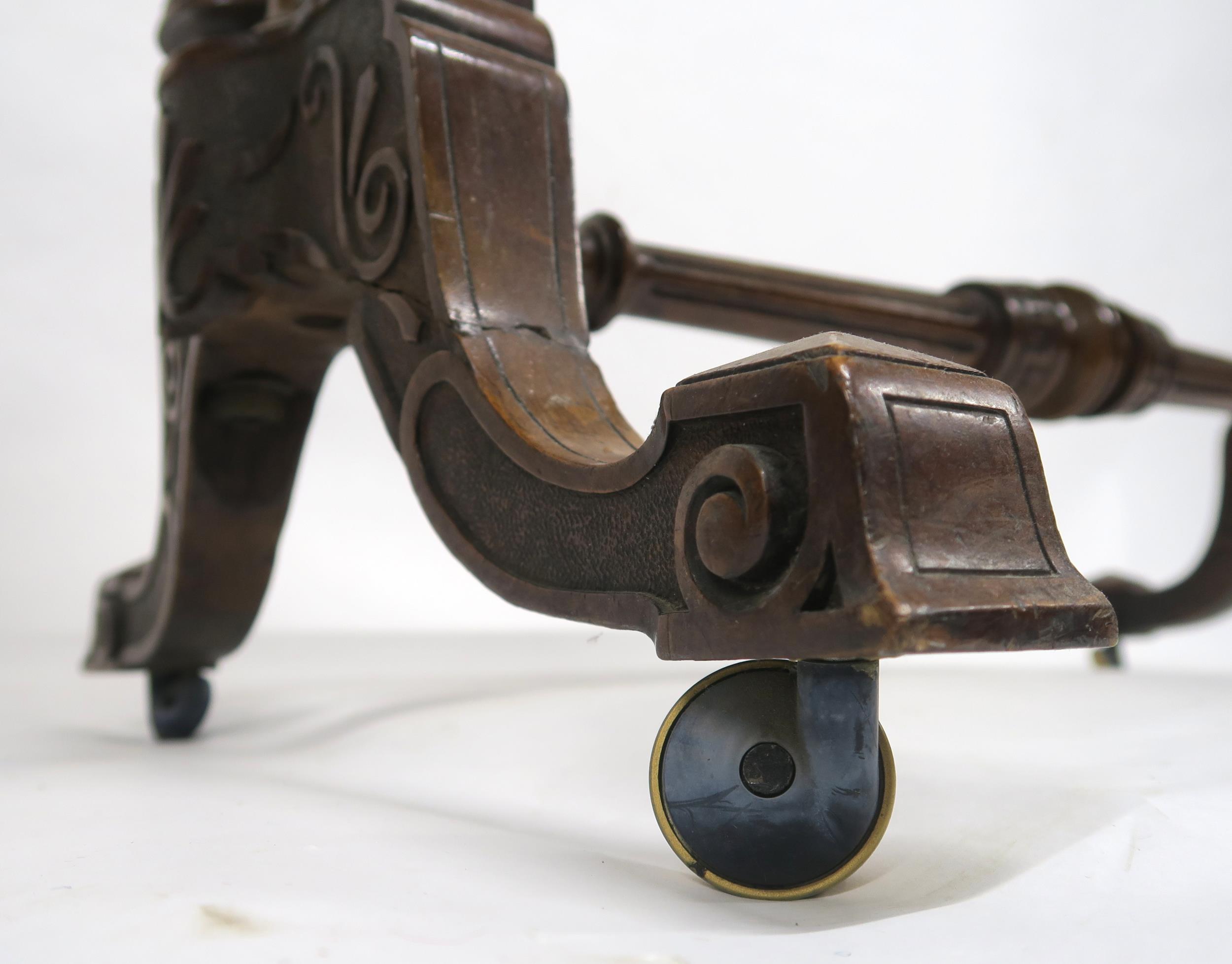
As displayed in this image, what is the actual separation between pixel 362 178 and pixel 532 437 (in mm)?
210

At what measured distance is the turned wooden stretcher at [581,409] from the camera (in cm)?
42

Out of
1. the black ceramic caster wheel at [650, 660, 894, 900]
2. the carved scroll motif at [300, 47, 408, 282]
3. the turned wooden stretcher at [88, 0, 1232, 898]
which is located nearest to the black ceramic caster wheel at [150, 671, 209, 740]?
the turned wooden stretcher at [88, 0, 1232, 898]

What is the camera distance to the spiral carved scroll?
0.42m

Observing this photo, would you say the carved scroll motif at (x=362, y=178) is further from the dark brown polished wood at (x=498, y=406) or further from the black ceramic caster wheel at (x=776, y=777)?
the black ceramic caster wheel at (x=776, y=777)

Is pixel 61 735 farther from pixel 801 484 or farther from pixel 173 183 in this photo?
pixel 801 484

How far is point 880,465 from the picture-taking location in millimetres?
410

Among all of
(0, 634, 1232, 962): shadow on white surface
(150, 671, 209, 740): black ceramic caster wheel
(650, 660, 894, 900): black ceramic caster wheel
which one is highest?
(650, 660, 894, 900): black ceramic caster wheel

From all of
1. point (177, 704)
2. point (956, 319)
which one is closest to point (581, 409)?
point (177, 704)

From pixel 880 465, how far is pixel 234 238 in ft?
1.74

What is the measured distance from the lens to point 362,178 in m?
0.69

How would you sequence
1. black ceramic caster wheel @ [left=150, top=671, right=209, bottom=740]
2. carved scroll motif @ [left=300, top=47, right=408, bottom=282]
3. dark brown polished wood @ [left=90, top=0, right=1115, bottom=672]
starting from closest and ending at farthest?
dark brown polished wood @ [left=90, top=0, right=1115, bottom=672]
carved scroll motif @ [left=300, top=47, right=408, bottom=282]
black ceramic caster wheel @ [left=150, top=671, right=209, bottom=740]

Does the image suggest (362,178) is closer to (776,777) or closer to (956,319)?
(776,777)

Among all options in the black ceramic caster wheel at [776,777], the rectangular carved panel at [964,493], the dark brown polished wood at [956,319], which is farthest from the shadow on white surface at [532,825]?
the dark brown polished wood at [956,319]

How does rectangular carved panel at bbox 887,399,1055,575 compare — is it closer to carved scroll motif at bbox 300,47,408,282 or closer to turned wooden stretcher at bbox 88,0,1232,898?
turned wooden stretcher at bbox 88,0,1232,898
